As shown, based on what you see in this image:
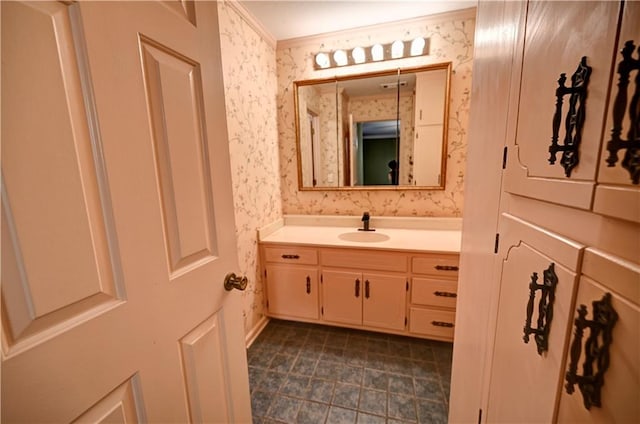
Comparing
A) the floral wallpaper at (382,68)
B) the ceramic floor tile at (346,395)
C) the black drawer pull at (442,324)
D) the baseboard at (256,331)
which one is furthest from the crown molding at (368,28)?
the ceramic floor tile at (346,395)

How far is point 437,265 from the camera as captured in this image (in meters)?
1.64

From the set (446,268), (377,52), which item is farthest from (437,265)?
(377,52)

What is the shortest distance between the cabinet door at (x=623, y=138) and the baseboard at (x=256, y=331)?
201cm

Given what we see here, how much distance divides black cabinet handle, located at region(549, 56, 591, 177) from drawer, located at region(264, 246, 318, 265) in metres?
1.54

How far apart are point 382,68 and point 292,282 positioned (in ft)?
6.06

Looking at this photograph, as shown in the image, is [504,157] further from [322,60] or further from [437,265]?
[322,60]

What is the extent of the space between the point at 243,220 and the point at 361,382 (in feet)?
4.22

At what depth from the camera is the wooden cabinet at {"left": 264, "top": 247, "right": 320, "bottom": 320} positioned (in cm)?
189

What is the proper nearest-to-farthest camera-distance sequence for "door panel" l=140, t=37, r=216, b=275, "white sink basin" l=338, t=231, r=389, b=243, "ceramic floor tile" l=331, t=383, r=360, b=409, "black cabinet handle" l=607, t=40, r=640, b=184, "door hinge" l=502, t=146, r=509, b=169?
"black cabinet handle" l=607, t=40, r=640, b=184 < "door panel" l=140, t=37, r=216, b=275 < "door hinge" l=502, t=146, r=509, b=169 < "ceramic floor tile" l=331, t=383, r=360, b=409 < "white sink basin" l=338, t=231, r=389, b=243

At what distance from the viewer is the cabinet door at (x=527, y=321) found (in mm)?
453

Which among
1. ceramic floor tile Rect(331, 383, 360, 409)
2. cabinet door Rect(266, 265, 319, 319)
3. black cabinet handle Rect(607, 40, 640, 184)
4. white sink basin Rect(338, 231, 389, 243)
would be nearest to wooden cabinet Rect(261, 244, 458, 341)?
cabinet door Rect(266, 265, 319, 319)

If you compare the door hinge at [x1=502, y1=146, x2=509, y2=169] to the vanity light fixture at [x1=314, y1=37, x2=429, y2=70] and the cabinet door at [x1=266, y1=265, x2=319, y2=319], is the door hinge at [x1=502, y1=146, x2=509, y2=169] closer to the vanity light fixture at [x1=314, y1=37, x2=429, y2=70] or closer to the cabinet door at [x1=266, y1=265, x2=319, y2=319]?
the cabinet door at [x1=266, y1=265, x2=319, y2=319]

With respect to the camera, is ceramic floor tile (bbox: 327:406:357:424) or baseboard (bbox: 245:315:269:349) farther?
baseboard (bbox: 245:315:269:349)

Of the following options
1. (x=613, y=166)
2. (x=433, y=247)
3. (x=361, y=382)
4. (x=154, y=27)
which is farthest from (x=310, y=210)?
(x=613, y=166)
